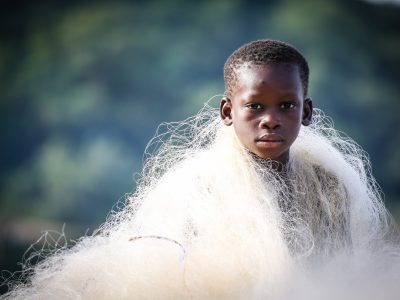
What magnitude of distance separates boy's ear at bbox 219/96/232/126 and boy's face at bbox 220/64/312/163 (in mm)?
100

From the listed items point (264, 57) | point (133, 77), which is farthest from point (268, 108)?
point (133, 77)

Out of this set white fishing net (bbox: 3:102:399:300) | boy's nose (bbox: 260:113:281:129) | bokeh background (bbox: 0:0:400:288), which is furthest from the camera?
bokeh background (bbox: 0:0:400:288)

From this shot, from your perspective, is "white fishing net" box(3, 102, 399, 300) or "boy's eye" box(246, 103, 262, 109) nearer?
"white fishing net" box(3, 102, 399, 300)

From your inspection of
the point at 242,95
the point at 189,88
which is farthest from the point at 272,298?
the point at 189,88

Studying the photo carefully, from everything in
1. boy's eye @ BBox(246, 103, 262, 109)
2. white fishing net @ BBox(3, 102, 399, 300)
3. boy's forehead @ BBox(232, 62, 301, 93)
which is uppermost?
boy's forehead @ BBox(232, 62, 301, 93)

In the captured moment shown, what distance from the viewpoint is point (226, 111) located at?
7.04 ft

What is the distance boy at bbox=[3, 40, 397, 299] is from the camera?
5.74 ft

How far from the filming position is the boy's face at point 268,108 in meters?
1.94

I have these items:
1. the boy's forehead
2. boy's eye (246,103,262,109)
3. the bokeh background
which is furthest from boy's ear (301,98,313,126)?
the bokeh background

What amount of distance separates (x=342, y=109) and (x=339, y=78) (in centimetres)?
79

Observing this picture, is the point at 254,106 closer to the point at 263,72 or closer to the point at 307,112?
the point at 263,72

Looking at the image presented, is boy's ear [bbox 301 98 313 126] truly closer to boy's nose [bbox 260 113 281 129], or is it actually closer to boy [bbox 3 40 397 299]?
boy [bbox 3 40 397 299]

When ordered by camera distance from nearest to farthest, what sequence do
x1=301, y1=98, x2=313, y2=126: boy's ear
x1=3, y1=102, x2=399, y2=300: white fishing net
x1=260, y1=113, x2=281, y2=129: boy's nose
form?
1. x1=3, y1=102, x2=399, y2=300: white fishing net
2. x1=260, y1=113, x2=281, y2=129: boy's nose
3. x1=301, y1=98, x2=313, y2=126: boy's ear

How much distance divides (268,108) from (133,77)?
9.44 m
